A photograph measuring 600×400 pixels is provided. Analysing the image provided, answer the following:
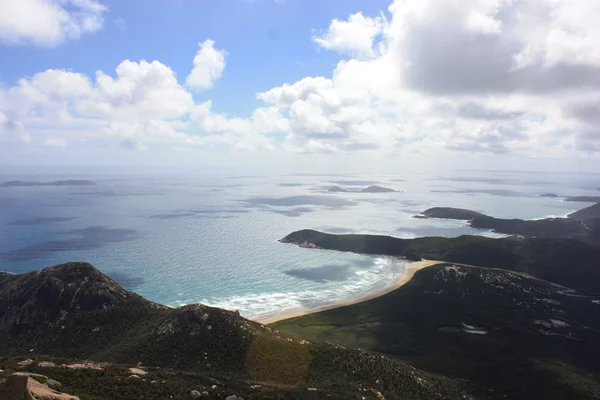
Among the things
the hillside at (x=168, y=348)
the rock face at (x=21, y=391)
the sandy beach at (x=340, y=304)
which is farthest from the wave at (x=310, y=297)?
the rock face at (x=21, y=391)

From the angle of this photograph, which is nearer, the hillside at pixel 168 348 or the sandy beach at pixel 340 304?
the hillside at pixel 168 348

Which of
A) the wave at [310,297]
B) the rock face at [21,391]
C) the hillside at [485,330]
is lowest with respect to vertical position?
the wave at [310,297]

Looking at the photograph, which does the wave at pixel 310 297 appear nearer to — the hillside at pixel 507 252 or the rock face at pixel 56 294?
the hillside at pixel 507 252

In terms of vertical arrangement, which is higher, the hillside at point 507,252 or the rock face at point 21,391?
the rock face at point 21,391

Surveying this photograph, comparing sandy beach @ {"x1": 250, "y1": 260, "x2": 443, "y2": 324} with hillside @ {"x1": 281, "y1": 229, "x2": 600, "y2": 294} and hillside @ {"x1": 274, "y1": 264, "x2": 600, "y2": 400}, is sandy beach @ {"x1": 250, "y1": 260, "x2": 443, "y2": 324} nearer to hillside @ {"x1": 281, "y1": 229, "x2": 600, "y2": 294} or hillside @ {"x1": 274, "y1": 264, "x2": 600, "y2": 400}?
hillside @ {"x1": 274, "y1": 264, "x2": 600, "y2": 400}

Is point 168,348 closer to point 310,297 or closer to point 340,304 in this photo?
point 340,304

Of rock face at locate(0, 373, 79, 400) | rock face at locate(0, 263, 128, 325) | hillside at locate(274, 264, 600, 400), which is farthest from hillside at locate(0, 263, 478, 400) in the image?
Result: hillside at locate(274, 264, 600, 400)
